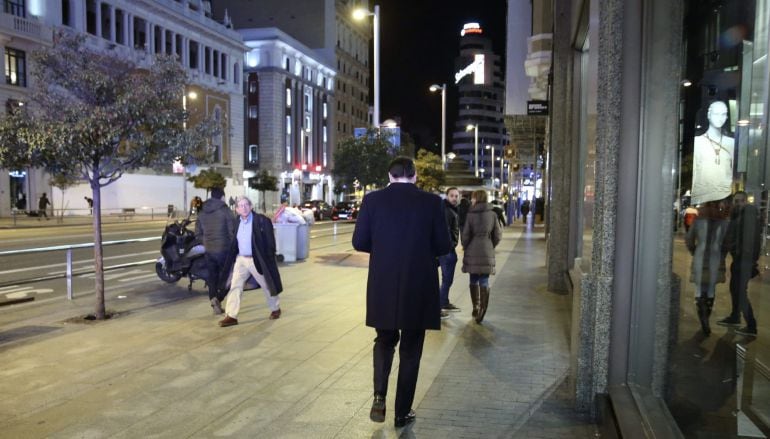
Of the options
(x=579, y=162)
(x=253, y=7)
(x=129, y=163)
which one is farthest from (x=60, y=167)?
(x=253, y=7)

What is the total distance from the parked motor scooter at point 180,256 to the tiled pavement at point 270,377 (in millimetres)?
1313

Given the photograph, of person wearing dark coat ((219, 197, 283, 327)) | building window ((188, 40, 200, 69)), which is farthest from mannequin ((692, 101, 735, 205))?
building window ((188, 40, 200, 69))

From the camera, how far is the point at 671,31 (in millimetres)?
3959

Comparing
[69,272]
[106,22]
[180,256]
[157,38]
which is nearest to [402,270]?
[69,272]

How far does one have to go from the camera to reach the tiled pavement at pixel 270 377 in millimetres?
4543

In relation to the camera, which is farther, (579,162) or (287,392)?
(579,162)

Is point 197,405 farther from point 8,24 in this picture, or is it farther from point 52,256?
point 8,24

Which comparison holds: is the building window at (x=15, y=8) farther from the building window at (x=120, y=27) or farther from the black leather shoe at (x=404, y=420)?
the black leather shoe at (x=404, y=420)

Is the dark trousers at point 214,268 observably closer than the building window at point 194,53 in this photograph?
Yes

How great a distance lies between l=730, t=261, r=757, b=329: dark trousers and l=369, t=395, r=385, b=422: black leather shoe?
2.39 metres

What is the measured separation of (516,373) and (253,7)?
8292 cm

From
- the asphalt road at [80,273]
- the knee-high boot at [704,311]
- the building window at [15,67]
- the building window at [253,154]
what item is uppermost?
Answer: the building window at [15,67]

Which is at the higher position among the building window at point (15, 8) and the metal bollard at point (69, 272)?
the building window at point (15, 8)

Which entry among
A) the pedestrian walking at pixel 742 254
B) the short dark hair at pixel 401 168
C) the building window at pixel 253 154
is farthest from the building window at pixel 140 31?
the pedestrian walking at pixel 742 254
